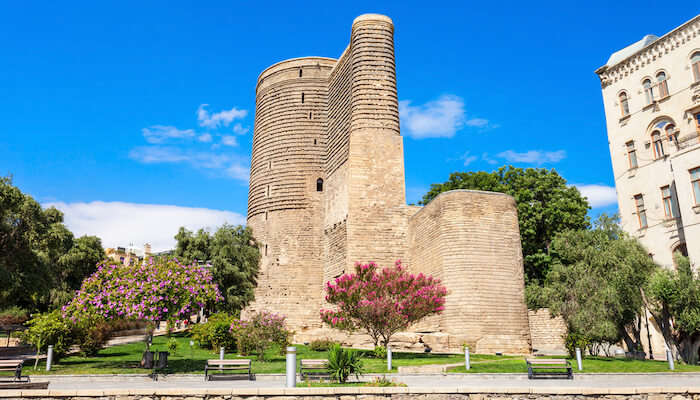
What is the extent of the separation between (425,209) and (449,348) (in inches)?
245

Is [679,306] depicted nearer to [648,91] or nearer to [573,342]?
[573,342]

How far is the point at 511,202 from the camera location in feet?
72.8

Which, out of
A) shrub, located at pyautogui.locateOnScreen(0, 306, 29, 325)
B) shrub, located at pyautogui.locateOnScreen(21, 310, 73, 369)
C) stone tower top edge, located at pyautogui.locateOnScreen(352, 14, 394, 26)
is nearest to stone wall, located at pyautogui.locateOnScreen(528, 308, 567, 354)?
stone tower top edge, located at pyautogui.locateOnScreen(352, 14, 394, 26)

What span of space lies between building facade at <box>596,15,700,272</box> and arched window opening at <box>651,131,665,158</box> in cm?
4

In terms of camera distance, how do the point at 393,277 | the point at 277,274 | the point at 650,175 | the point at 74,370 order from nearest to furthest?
the point at 74,370 < the point at 393,277 < the point at 650,175 < the point at 277,274

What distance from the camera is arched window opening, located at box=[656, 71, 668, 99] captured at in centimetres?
2185

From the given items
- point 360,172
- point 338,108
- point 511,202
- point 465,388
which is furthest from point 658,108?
point 465,388

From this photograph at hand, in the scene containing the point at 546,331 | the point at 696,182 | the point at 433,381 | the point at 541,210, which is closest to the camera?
the point at 433,381

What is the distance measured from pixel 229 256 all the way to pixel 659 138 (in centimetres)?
2070

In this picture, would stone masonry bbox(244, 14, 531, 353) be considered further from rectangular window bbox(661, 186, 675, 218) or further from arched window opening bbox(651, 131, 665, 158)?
arched window opening bbox(651, 131, 665, 158)

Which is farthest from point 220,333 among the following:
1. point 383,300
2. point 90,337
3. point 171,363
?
point 383,300

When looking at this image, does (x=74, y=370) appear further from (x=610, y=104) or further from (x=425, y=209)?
(x=610, y=104)

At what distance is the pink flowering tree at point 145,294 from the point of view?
12.5 meters

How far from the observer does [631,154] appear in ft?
75.3
